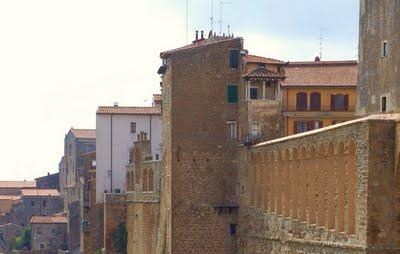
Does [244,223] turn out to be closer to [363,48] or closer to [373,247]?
[363,48]

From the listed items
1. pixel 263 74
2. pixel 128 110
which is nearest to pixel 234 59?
pixel 263 74

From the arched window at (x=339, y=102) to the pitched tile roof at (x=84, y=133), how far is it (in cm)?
4880

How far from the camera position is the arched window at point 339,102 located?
6619 centimetres

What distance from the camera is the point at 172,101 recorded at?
201 ft

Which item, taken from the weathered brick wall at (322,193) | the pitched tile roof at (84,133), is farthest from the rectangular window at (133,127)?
the weathered brick wall at (322,193)

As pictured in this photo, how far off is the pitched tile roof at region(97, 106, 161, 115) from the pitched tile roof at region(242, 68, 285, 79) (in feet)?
101

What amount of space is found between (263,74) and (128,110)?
3215 cm

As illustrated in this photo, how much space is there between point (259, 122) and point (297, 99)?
5.13 metres

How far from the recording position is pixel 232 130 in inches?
2420

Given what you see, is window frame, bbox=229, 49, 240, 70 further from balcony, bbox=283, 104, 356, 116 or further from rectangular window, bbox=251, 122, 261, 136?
balcony, bbox=283, 104, 356, 116

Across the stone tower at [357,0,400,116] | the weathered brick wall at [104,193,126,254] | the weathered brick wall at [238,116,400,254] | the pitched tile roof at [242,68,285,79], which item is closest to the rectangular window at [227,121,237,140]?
the weathered brick wall at [238,116,400,254]

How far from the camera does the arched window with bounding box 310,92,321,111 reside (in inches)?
2596

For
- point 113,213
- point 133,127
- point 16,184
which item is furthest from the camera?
point 16,184

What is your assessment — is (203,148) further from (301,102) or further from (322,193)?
(322,193)
